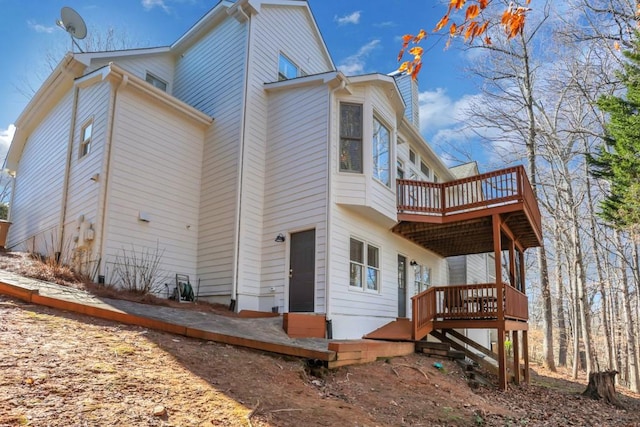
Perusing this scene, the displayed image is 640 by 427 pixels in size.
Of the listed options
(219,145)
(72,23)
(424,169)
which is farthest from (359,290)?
(72,23)

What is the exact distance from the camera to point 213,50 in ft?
41.0

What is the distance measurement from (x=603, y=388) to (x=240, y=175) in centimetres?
1053

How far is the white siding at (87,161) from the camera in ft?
31.3

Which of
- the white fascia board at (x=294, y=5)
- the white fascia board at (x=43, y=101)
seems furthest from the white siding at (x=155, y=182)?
the white fascia board at (x=294, y=5)

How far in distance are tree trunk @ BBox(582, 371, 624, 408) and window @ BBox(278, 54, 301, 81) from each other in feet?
37.7

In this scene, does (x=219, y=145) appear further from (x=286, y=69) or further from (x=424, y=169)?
(x=424, y=169)

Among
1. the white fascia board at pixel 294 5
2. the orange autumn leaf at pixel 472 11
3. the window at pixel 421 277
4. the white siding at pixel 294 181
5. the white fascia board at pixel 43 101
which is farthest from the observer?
the window at pixel 421 277

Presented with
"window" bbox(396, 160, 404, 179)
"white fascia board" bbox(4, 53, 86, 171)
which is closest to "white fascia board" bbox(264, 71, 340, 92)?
"window" bbox(396, 160, 404, 179)

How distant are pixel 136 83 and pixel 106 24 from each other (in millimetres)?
16670

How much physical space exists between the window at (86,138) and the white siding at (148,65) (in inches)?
76.7

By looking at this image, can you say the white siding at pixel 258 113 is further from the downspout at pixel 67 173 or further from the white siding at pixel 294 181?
the downspout at pixel 67 173

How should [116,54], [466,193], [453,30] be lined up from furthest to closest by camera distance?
[116,54] < [466,193] < [453,30]

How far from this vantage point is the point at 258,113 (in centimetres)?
1109

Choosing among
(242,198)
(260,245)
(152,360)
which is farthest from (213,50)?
(152,360)
